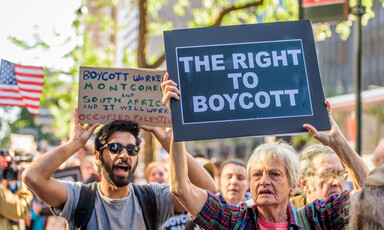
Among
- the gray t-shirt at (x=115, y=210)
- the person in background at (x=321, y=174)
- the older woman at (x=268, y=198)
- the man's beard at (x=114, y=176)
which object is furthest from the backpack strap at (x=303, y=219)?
the man's beard at (x=114, y=176)

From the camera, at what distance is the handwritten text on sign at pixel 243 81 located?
3.26 meters

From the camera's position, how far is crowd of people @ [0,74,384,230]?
313 cm

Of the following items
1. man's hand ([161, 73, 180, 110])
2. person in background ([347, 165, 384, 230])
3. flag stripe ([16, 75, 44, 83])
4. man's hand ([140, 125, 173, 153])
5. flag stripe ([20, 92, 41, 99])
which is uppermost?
flag stripe ([16, 75, 44, 83])

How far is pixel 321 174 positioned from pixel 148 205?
1.58 m

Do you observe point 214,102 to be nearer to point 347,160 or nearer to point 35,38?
point 347,160

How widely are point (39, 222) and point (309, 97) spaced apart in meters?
4.69

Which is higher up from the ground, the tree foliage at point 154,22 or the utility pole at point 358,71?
the tree foliage at point 154,22

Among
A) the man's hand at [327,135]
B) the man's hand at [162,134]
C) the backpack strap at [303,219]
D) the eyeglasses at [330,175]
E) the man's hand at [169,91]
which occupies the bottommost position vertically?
Answer: the backpack strap at [303,219]

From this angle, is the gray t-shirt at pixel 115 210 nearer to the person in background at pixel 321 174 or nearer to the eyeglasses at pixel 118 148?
the eyeglasses at pixel 118 148

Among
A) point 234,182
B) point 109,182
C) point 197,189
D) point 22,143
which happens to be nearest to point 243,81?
point 197,189

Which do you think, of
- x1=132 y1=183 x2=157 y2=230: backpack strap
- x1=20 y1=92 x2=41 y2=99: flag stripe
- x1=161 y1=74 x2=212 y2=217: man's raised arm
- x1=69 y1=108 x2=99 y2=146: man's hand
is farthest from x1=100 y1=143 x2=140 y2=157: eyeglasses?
x1=20 y1=92 x2=41 y2=99: flag stripe

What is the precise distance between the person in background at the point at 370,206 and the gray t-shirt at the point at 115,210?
5.30 feet

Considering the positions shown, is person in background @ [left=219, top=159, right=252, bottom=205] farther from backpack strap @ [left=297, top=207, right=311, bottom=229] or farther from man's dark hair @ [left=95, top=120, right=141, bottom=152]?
backpack strap @ [left=297, top=207, right=311, bottom=229]

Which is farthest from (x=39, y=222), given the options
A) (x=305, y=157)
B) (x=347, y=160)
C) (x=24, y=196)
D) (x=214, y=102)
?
(x=347, y=160)
